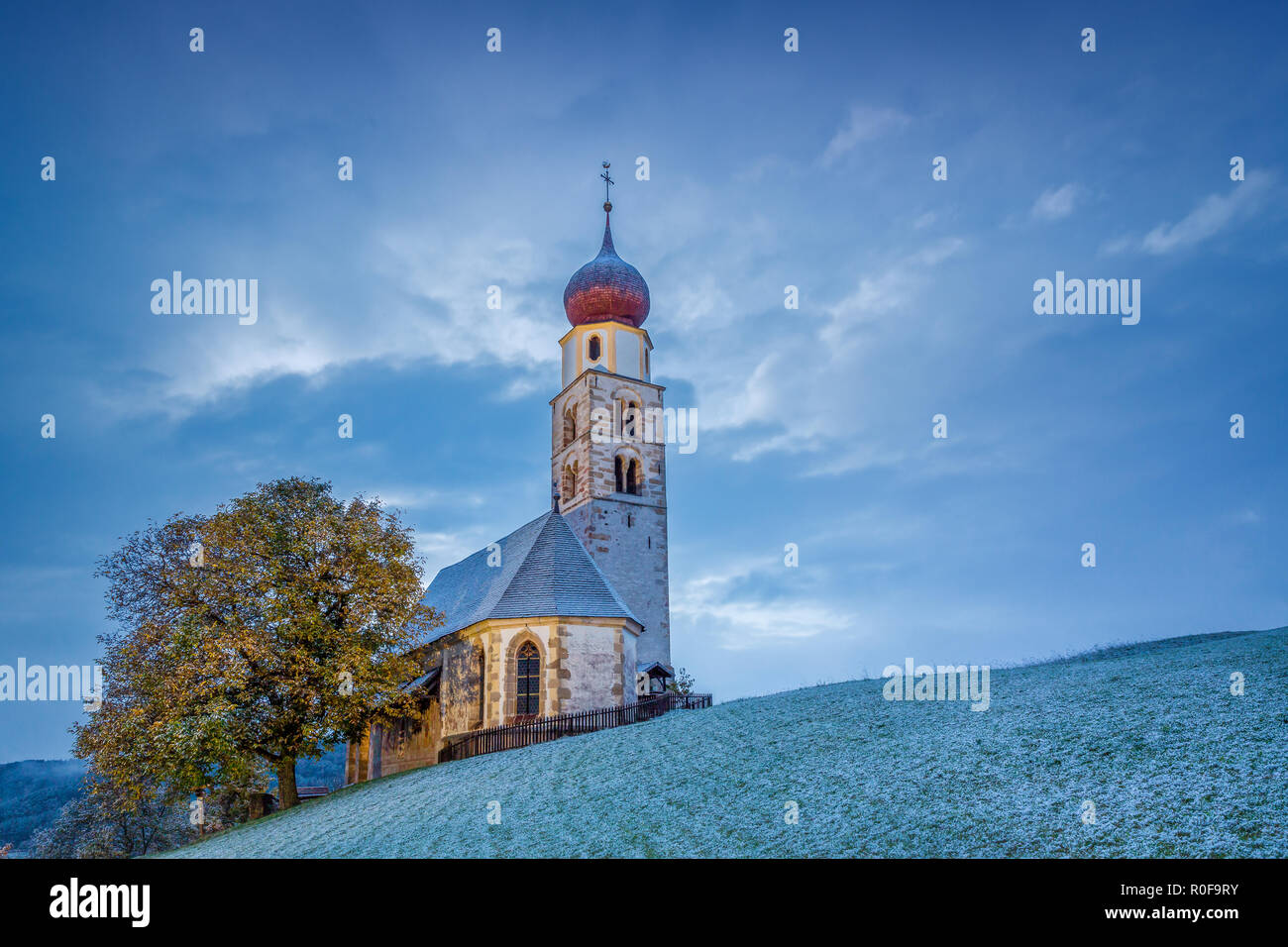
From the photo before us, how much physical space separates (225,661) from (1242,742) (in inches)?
1058

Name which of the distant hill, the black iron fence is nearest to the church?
the black iron fence

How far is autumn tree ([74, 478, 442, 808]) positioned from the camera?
1081 inches

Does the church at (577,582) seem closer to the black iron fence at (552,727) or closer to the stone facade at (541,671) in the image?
the stone facade at (541,671)

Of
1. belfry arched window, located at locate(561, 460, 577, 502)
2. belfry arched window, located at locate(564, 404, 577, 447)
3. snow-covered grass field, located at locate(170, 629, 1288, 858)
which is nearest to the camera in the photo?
snow-covered grass field, located at locate(170, 629, 1288, 858)

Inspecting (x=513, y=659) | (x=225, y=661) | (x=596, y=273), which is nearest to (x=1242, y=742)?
(x=513, y=659)

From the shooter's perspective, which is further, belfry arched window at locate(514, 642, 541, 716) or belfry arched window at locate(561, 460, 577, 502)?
belfry arched window at locate(561, 460, 577, 502)

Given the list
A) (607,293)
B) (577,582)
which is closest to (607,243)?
(607,293)

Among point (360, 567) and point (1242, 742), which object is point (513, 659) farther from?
point (1242, 742)

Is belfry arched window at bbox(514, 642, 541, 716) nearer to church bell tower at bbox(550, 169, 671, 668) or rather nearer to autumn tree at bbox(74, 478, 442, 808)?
autumn tree at bbox(74, 478, 442, 808)

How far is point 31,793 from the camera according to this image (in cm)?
10462

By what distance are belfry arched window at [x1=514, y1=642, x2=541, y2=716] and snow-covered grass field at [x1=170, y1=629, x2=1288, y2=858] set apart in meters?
→ 7.94

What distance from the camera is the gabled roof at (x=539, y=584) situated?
34188 mm

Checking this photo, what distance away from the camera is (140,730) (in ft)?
89.9
